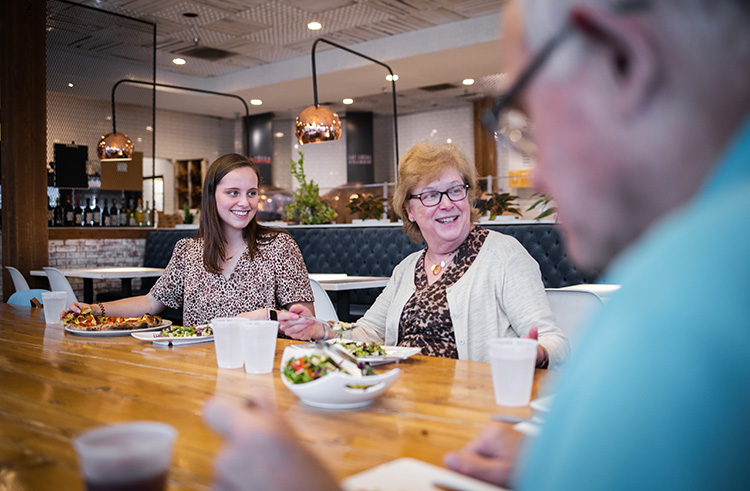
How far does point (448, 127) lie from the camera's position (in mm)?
12219

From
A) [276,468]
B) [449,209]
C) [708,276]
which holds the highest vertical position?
[449,209]

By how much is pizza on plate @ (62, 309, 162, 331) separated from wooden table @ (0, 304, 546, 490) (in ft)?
1.03

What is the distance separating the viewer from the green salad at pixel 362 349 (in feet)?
4.95

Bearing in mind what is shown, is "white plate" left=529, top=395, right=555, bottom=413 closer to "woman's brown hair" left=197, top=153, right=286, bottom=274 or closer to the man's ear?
the man's ear

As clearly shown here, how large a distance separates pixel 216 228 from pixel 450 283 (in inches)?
45.8

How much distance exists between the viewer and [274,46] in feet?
28.5

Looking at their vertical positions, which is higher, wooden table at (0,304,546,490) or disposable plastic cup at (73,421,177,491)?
disposable plastic cup at (73,421,177,491)

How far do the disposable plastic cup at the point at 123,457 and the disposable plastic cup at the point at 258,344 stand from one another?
77 centimetres

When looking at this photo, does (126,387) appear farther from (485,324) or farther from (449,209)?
(449,209)

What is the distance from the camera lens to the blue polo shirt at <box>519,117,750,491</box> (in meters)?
0.33

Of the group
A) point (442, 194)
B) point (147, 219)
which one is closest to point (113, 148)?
point (147, 219)

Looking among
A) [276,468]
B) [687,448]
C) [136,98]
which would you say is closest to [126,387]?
[276,468]

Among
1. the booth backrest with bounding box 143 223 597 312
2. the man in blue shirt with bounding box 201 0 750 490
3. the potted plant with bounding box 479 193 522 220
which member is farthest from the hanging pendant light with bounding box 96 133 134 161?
the man in blue shirt with bounding box 201 0 750 490

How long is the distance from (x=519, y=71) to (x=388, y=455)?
0.55m
